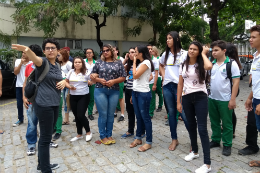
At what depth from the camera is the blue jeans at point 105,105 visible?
14.6ft

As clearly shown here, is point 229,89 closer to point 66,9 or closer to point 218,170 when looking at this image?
point 218,170

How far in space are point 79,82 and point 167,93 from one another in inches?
72.7

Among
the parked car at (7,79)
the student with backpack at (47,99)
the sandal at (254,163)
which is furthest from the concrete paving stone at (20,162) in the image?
the parked car at (7,79)

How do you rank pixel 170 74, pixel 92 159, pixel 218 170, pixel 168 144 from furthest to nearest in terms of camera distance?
pixel 168 144 → pixel 170 74 → pixel 92 159 → pixel 218 170

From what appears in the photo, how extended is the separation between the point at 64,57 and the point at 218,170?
4222mm

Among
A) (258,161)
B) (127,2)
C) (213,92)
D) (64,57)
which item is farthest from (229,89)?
(127,2)

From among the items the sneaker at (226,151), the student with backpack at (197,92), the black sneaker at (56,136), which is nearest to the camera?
the student with backpack at (197,92)

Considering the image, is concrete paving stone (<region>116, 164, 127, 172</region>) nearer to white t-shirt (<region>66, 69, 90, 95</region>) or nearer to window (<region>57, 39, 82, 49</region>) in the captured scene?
white t-shirt (<region>66, 69, 90, 95</region>)

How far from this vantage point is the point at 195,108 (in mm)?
3580

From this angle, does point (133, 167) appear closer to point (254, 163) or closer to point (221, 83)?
point (254, 163)

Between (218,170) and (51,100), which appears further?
(218,170)

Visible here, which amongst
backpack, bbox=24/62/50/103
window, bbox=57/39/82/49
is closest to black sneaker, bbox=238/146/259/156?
backpack, bbox=24/62/50/103

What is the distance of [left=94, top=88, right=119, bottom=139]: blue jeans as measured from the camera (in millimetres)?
4457

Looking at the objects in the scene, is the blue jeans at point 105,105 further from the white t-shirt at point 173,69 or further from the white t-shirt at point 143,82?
the white t-shirt at point 173,69
